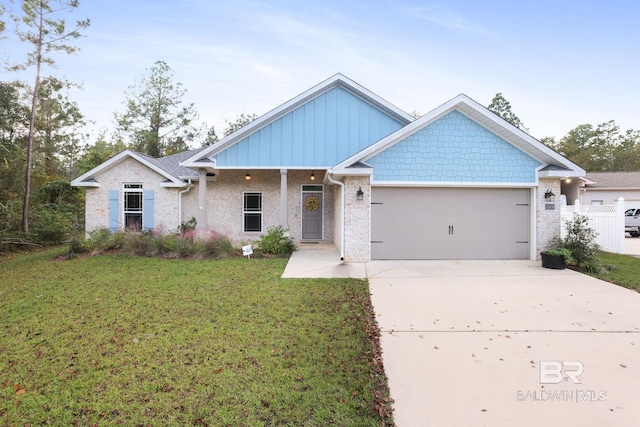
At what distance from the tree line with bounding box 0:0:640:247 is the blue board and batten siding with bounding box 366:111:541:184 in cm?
1416

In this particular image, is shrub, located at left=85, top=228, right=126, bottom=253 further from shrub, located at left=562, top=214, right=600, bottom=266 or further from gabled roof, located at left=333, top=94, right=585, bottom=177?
shrub, located at left=562, top=214, right=600, bottom=266

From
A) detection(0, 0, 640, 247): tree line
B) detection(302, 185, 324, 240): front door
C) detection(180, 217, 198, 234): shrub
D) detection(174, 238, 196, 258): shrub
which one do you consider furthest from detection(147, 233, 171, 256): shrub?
detection(0, 0, 640, 247): tree line

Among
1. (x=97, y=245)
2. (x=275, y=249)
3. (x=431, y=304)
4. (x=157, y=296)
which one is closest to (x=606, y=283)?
(x=431, y=304)

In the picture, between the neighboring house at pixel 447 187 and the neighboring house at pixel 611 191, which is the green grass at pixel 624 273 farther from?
the neighboring house at pixel 611 191

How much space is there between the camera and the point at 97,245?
10.3m

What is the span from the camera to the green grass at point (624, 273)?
660 centimetres

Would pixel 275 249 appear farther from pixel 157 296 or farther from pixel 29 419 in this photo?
pixel 29 419

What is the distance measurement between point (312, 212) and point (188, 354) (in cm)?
975

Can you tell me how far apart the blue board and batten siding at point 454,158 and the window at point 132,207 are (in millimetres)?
9457

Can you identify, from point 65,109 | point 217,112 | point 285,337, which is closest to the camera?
point 285,337

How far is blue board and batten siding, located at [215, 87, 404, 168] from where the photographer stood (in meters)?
11.2

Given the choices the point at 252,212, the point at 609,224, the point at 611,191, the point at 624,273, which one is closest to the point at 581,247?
the point at 624,273

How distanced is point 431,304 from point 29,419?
5.11 meters

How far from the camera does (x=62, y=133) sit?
25.6 meters
